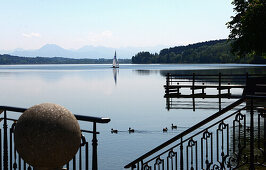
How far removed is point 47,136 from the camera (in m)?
4.47

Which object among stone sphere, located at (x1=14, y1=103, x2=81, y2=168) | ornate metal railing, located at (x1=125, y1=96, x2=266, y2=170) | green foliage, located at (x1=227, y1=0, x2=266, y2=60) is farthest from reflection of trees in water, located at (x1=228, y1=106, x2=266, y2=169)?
green foliage, located at (x1=227, y1=0, x2=266, y2=60)

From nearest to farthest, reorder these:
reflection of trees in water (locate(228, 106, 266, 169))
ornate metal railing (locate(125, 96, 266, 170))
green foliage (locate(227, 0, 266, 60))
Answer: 1. ornate metal railing (locate(125, 96, 266, 170))
2. reflection of trees in water (locate(228, 106, 266, 169))
3. green foliage (locate(227, 0, 266, 60))

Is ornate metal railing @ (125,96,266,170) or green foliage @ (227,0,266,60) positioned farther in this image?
green foliage @ (227,0,266,60)

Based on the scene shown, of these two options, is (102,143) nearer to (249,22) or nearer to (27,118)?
(249,22)

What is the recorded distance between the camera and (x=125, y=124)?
3844 centimetres

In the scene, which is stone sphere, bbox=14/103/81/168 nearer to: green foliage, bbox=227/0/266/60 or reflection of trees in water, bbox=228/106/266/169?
reflection of trees in water, bbox=228/106/266/169

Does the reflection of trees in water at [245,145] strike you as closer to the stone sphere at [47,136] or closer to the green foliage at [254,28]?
the stone sphere at [47,136]

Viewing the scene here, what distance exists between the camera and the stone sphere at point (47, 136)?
14.7 feet

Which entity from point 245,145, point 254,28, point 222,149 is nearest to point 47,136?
point 245,145

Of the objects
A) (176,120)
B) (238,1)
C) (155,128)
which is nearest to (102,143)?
(155,128)

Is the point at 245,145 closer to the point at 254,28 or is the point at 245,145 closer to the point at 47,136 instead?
the point at 47,136

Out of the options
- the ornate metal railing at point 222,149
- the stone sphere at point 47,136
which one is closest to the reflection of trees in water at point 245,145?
the ornate metal railing at point 222,149

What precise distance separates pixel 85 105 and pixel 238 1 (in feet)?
84.8

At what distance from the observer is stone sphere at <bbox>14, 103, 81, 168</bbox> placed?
4.48 meters
